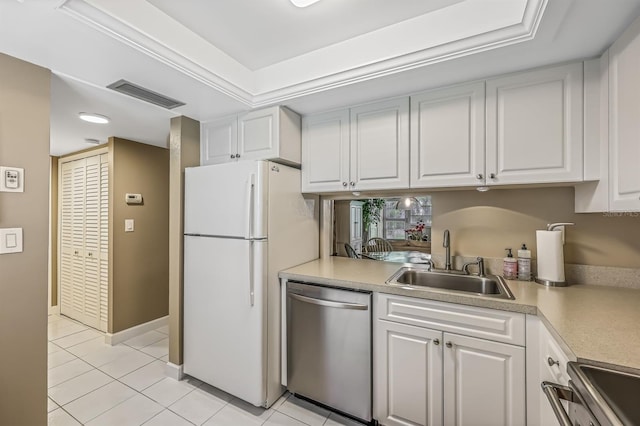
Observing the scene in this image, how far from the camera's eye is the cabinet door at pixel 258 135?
211cm

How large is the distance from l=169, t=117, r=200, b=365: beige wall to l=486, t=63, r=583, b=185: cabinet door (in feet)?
7.46

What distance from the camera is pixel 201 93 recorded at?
6.26 feet

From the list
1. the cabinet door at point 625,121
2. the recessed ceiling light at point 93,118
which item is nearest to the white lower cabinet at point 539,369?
the cabinet door at point 625,121

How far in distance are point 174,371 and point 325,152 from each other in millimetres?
2204

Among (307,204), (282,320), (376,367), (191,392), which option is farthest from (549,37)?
(191,392)

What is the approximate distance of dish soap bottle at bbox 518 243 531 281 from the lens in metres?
1.79

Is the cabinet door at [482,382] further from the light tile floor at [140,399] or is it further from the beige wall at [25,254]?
the beige wall at [25,254]

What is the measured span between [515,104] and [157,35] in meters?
2.01

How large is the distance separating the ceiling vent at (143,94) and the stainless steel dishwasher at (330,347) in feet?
5.25

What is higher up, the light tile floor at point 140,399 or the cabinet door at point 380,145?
the cabinet door at point 380,145

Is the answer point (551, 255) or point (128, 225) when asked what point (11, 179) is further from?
point (551, 255)

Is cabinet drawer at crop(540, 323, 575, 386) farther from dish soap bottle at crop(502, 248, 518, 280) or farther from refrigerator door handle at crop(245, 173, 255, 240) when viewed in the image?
refrigerator door handle at crop(245, 173, 255, 240)

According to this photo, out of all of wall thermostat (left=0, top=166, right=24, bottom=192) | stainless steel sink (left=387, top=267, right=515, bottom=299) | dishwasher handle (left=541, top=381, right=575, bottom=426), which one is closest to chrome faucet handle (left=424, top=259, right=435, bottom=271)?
stainless steel sink (left=387, top=267, right=515, bottom=299)

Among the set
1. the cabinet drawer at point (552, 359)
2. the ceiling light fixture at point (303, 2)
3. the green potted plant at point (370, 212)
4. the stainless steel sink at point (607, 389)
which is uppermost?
the ceiling light fixture at point (303, 2)
